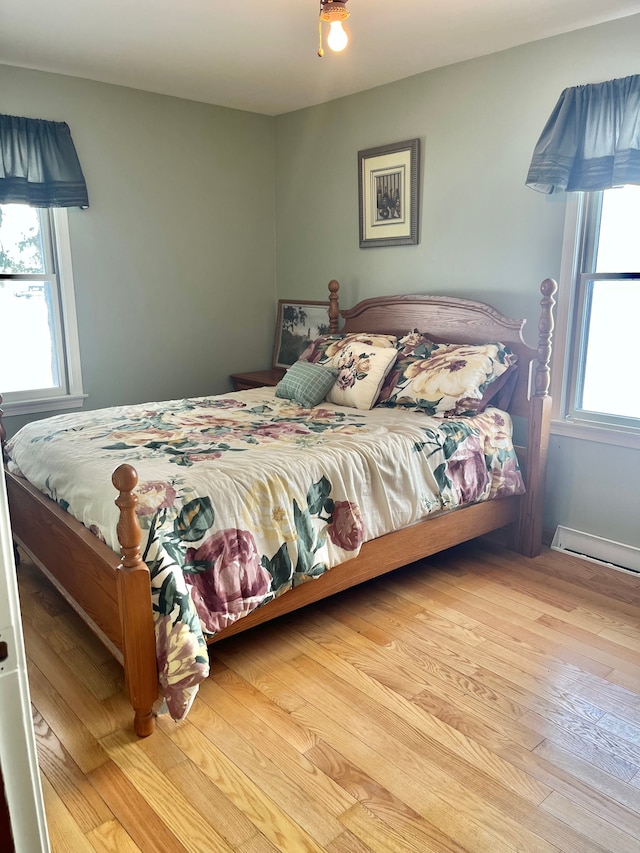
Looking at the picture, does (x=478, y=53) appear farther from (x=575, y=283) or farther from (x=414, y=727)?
(x=414, y=727)

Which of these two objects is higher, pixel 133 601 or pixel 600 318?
pixel 600 318

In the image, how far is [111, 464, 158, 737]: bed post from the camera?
5.95ft

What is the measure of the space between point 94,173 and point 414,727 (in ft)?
11.0

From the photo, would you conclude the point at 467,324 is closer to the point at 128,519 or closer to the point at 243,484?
the point at 243,484

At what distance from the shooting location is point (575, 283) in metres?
3.06

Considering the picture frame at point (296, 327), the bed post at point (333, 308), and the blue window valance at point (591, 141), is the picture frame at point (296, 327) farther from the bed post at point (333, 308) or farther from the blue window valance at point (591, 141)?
the blue window valance at point (591, 141)

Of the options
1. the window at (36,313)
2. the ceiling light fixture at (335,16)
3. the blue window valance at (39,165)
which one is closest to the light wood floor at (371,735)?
the window at (36,313)

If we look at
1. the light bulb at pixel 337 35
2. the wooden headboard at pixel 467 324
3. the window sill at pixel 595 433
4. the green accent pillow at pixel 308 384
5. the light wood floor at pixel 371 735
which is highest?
the light bulb at pixel 337 35

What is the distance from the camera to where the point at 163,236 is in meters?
4.07

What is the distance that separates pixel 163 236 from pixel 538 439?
259 centimetres

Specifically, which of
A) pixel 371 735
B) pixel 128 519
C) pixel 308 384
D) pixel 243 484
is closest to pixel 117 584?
pixel 128 519

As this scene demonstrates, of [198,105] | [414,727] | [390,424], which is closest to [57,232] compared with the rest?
[198,105]

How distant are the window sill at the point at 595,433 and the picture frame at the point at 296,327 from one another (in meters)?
1.72

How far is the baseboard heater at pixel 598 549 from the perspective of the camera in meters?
3.00
